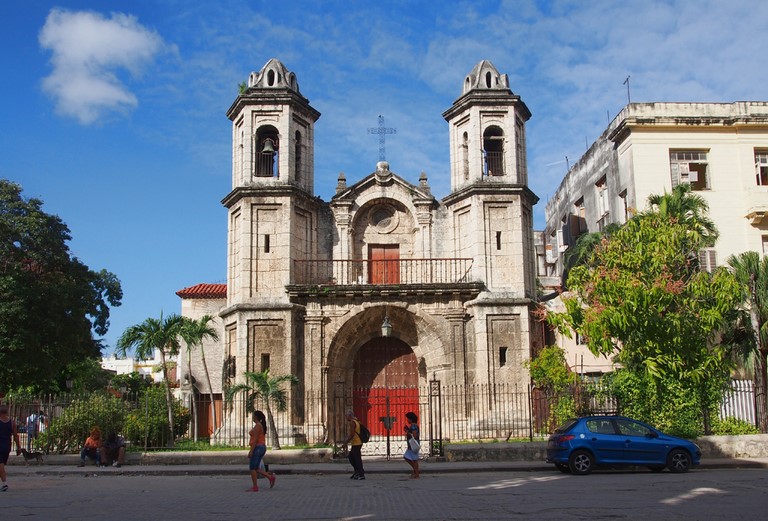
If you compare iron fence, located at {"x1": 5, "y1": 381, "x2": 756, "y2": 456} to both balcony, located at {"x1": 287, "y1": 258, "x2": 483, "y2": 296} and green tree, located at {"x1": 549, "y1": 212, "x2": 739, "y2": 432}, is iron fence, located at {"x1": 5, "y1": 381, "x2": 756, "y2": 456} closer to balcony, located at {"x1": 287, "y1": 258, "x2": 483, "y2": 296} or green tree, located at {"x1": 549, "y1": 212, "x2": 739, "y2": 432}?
green tree, located at {"x1": 549, "y1": 212, "x2": 739, "y2": 432}

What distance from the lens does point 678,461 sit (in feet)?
55.8

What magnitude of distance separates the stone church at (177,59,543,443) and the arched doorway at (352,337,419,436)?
0.15ft

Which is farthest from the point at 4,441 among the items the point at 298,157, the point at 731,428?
the point at 731,428

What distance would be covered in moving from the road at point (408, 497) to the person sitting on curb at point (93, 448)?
3.09 m

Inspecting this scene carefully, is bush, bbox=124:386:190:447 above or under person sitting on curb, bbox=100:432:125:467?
above

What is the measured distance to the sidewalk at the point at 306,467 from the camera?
60.2 ft

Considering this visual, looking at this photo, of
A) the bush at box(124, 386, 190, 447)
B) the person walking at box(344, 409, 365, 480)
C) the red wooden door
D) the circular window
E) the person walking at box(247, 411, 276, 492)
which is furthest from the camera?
the circular window

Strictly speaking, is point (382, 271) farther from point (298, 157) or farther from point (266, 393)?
point (266, 393)

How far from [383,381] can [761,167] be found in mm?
15619

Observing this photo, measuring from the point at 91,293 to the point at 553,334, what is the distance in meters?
17.0

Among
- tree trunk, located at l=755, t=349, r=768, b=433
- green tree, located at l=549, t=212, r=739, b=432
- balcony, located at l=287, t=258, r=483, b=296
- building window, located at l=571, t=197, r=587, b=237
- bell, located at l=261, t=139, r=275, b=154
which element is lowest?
tree trunk, located at l=755, t=349, r=768, b=433

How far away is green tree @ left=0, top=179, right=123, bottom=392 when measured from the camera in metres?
26.4

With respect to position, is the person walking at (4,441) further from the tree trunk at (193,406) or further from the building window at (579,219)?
the building window at (579,219)

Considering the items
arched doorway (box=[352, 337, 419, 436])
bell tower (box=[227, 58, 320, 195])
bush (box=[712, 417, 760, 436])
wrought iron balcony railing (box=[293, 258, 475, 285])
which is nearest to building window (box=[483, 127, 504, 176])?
wrought iron balcony railing (box=[293, 258, 475, 285])
